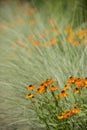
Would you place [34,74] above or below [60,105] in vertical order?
above

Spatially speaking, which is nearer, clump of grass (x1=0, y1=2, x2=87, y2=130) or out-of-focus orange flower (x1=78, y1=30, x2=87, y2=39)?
clump of grass (x1=0, y1=2, x2=87, y2=130)

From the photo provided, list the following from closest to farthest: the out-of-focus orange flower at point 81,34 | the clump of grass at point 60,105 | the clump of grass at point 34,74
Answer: the clump of grass at point 60,105, the clump of grass at point 34,74, the out-of-focus orange flower at point 81,34

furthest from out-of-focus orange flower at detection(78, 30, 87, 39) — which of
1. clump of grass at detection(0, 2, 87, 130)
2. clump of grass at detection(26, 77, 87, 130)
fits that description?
clump of grass at detection(26, 77, 87, 130)

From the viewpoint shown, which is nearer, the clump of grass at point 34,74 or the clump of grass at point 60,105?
the clump of grass at point 60,105

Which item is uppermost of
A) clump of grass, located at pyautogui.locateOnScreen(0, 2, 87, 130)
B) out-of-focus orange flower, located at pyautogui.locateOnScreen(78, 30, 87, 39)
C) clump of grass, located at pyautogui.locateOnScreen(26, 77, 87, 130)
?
out-of-focus orange flower, located at pyautogui.locateOnScreen(78, 30, 87, 39)

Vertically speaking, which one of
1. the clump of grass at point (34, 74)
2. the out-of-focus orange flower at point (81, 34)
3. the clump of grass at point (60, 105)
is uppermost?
the out-of-focus orange flower at point (81, 34)

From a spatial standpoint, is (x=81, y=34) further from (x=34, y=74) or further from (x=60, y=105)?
(x=60, y=105)

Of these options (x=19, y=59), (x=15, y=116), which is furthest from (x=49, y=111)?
(x=19, y=59)

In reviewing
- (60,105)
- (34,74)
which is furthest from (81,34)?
(60,105)

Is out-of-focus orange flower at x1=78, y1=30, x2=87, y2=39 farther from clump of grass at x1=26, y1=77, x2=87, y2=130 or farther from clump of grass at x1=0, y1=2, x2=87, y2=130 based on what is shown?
clump of grass at x1=26, y1=77, x2=87, y2=130

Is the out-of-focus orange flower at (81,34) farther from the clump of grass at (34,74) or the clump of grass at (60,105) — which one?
the clump of grass at (60,105)

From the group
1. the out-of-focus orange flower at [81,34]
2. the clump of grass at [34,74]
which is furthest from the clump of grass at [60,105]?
the out-of-focus orange flower at [81,34]
